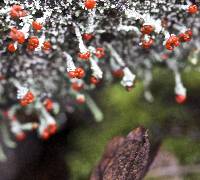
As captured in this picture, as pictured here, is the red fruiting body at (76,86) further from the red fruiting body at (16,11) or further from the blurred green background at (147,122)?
the red fruiting body at (16,11)

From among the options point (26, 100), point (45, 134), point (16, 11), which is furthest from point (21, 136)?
point (16, 11)

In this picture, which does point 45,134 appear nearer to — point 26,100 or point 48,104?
point 48,104

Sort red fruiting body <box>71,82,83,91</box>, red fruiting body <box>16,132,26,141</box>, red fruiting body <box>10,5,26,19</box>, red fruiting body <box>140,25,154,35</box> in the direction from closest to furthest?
red fruiting body <box>10,5,26,19</box> < red fruiting body <box>140,25,154,35</box> < red fruiting body <box>71,82,83,91</box> < red fruiting body <box>16,132,26,141</box>

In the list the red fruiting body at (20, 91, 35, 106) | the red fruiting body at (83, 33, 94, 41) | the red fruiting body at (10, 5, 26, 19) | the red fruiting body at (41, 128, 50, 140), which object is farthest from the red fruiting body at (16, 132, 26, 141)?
the red fruiting body at (10, 5, 26, 19)

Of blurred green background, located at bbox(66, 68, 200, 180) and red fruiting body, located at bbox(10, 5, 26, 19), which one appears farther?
blurred green background, located at bbox(66, 68, 200, 180)

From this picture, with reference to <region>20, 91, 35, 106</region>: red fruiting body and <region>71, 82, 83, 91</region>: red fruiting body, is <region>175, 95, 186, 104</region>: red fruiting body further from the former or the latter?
<region>20, 91, 35, 106</region>: red fruiting body

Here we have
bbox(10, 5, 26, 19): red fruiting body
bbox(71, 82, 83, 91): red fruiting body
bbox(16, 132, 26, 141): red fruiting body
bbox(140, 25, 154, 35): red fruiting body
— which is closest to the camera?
bbox(10, 5, 26, 19): red fruiting body

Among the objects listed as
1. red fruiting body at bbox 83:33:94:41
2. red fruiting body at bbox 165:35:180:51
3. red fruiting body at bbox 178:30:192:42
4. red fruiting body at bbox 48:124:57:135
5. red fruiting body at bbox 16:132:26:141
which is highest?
red fruiting body at bbox 165:35:180:51

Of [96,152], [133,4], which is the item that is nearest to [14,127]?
[96,152]

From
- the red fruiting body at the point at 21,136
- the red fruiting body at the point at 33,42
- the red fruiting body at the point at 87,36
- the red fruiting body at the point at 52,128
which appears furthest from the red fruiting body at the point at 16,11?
the red fruiting body at the point at 21,136
